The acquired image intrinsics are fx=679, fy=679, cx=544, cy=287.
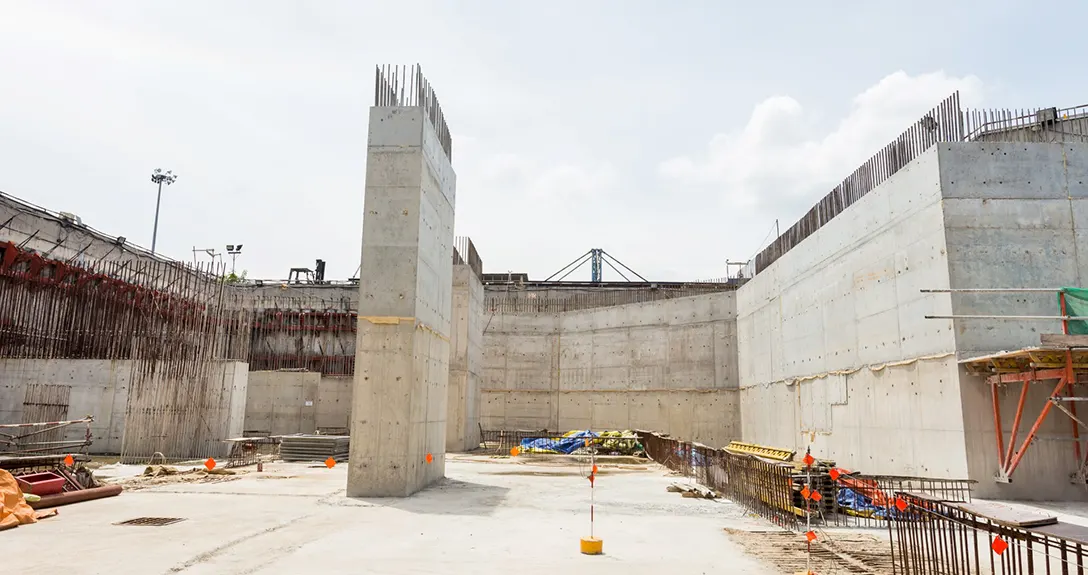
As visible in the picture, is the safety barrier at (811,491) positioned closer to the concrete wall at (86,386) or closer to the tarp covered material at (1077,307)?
the tarp covered material at (1077,307)

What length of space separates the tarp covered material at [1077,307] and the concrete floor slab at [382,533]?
7744mm

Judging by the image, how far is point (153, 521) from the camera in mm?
10922

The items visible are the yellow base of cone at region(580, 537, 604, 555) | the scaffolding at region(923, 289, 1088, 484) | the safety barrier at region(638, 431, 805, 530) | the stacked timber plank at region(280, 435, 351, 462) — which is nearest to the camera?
the yellow base of cone at region(580, 537, 604, 555)

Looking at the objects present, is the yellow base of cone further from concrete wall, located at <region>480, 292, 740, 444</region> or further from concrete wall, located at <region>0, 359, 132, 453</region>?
concrete wall, located at <region>480, 292, 740, 444</region>

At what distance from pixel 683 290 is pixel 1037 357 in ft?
92.0

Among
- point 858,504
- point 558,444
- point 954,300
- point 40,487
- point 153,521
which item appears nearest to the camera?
point 153,521

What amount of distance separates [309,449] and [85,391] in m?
8.10

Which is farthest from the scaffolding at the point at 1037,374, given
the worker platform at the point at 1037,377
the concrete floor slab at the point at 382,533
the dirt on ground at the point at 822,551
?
the concrete floor slab at the point at 382,533

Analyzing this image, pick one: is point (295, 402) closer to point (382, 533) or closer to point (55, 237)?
point (55, 237)

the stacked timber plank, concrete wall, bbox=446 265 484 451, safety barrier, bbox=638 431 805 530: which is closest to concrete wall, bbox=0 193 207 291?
the stacked timber plank

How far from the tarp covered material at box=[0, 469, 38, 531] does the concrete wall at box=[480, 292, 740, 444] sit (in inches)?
1015

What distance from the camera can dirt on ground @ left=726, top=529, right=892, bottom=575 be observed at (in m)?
8.44

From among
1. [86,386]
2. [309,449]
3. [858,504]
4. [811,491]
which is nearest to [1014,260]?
[858,504]

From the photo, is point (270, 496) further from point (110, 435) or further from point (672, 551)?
point (110, 435)
